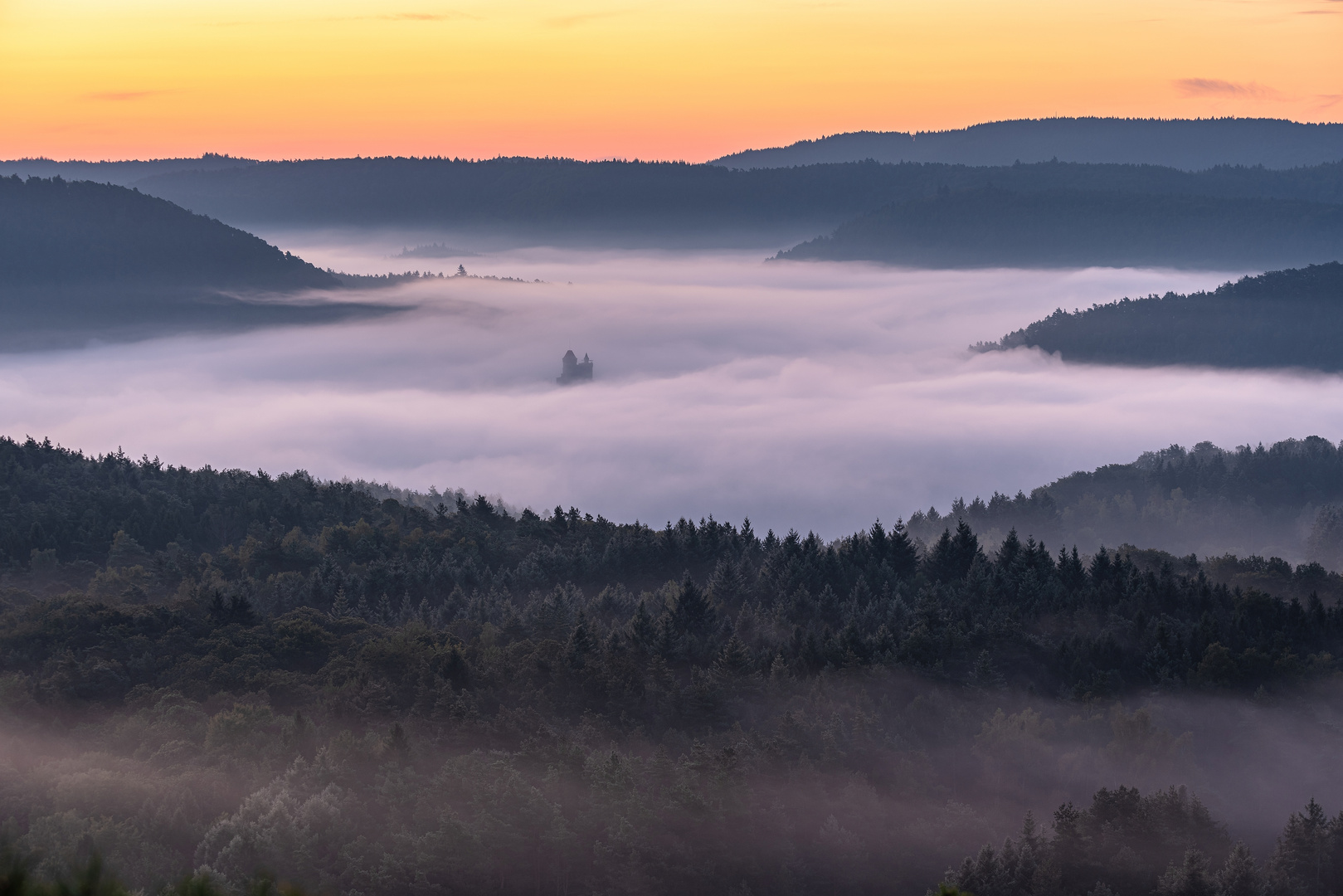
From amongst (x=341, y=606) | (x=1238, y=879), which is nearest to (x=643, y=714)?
(x=1238, y=879)

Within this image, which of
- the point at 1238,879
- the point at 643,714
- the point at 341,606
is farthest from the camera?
the point at 341,606

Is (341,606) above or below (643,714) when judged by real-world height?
above

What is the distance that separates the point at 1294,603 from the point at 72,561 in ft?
371

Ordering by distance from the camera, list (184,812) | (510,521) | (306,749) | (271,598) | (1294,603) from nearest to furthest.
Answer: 1. (184,812)
2. (306,749)
3. (1294,603)
4. (271,598)
5. (510,521)

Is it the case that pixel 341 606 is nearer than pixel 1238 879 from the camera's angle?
No

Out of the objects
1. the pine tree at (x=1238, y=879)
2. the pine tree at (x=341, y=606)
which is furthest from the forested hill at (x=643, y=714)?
the pine tree at (x=1238, y=879)

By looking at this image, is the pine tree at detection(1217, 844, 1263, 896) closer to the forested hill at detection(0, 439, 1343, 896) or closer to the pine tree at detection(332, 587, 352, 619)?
the forested hill at detection(0, 439, 1343, 896)

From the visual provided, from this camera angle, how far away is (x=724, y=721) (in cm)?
8319

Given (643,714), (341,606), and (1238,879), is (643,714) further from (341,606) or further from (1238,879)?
(341,606)

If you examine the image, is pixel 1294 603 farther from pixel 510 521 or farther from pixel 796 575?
pixel 510 521

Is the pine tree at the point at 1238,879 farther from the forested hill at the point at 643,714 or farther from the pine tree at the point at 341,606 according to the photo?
the pine tree at the point at 341,606

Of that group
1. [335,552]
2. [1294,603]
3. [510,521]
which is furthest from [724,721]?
[510,521]

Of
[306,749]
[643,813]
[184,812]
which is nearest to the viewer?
[184,812]

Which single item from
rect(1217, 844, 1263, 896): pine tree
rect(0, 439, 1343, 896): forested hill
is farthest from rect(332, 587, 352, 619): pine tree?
rect(1217, 844, 1263, 896): pine tree
